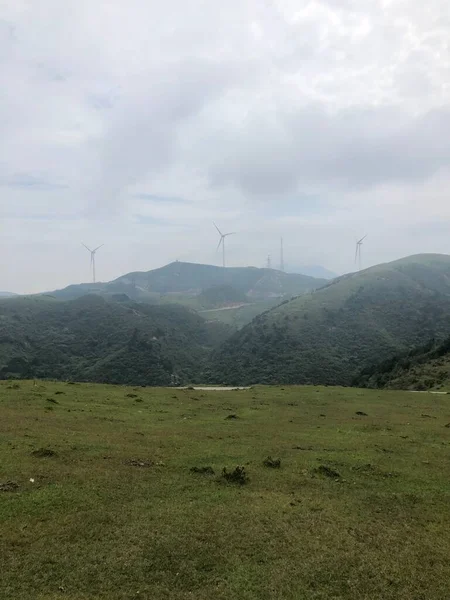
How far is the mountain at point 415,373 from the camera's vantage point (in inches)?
2864

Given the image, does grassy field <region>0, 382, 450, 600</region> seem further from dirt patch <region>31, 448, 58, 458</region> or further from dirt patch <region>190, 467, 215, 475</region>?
dirt patch <region>190, 467, 215, 475</region>

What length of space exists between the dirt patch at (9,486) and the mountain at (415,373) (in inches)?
2471

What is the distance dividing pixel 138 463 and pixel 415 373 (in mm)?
72790

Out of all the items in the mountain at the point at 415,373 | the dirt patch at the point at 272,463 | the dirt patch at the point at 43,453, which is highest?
the dirt patch at the point at 43,453

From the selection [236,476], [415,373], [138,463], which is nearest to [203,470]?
[236,476]

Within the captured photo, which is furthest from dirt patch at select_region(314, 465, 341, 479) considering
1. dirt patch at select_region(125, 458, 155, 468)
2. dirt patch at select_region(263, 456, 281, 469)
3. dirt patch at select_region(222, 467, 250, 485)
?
dirt patch at select_region(125, 458, 155, 468)

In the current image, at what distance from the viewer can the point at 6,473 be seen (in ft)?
62.3

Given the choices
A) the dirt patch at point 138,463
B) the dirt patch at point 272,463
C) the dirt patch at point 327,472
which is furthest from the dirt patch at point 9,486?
the dirt patch at point 327,472

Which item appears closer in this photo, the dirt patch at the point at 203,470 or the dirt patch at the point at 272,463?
the dirt patch at the point at 203,470

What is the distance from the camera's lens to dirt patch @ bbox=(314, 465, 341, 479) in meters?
21.9

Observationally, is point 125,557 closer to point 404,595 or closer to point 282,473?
point 404,595

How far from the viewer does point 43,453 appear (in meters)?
21.9

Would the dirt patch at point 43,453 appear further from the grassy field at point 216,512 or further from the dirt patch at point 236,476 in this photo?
the dirt patch at point 236,476

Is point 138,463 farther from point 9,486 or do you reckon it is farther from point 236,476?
point 9,486
